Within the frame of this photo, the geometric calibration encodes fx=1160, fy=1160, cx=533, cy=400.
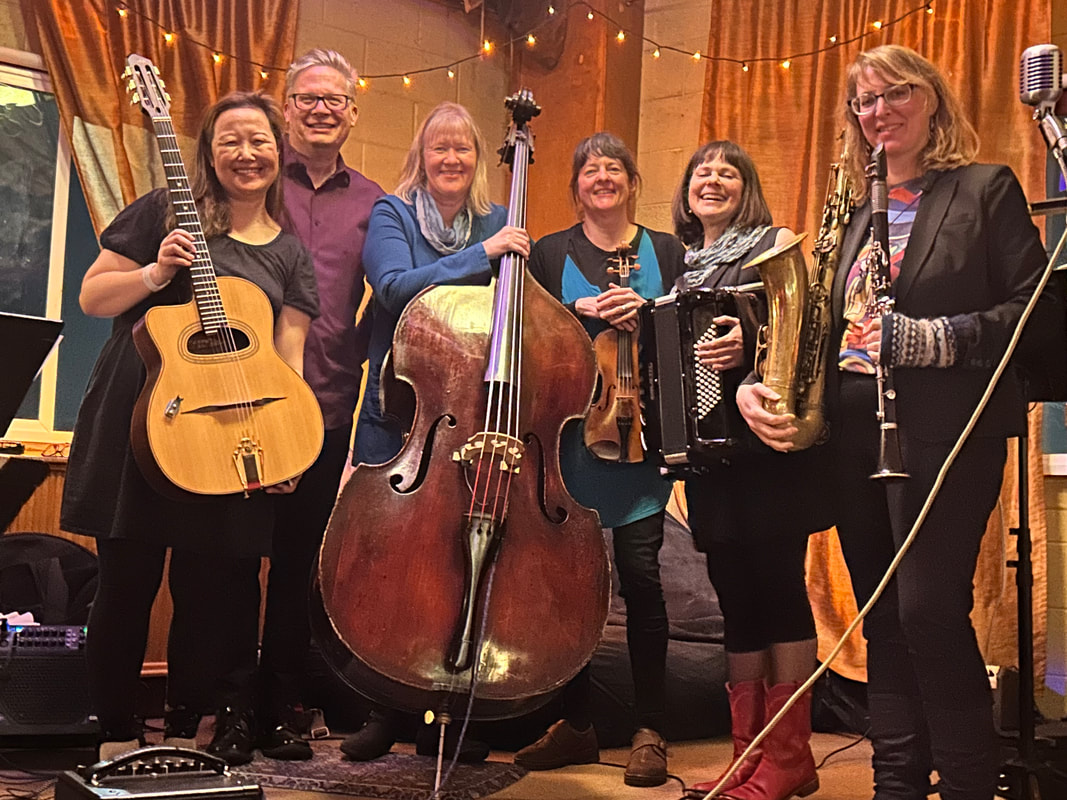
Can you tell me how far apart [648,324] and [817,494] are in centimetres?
55

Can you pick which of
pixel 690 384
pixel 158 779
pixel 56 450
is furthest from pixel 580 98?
pixel 158 779

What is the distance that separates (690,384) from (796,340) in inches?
10.4

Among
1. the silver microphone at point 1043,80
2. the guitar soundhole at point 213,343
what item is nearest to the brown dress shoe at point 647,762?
the guitar soundhole at point 213,343

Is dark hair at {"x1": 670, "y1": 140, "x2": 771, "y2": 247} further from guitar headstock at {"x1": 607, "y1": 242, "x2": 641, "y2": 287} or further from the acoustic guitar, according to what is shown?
the acoustic guitar

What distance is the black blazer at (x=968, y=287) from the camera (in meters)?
2.28

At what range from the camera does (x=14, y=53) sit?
3.81 m

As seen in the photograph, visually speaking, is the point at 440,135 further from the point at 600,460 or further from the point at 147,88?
the point at 600,460

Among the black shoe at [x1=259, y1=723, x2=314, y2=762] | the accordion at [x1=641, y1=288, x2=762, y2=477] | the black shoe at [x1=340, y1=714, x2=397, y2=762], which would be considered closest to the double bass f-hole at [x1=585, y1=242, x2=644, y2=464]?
the accordion at [x1=641, y1=288, x2=762, y2=477]

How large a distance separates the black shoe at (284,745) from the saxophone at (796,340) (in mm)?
1395

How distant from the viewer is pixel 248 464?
2701mm

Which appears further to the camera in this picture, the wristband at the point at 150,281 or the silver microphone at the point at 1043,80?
the wristband at the point at 150,281

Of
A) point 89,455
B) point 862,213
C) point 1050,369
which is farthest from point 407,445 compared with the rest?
point 1050,369

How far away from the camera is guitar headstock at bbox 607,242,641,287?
114 inches

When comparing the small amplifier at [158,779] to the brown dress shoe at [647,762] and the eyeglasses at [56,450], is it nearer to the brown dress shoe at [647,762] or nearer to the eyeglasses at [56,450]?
the brown dress shoe at [647,762]
